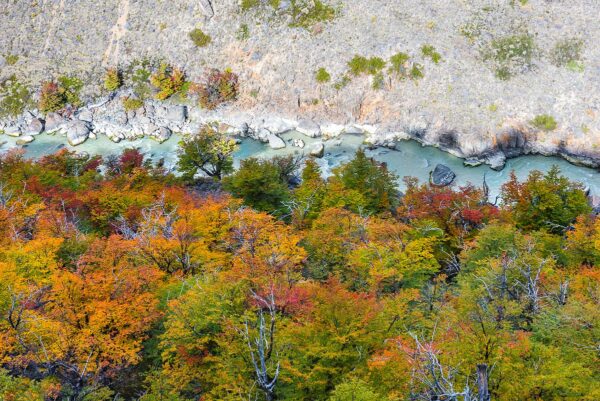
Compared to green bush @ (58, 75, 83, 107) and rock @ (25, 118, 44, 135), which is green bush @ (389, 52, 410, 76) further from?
rock @ (25, 118, 44, 135)

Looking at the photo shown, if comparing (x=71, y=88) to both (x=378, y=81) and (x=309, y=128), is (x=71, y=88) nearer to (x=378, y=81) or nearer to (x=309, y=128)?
Result: (x=309, y=128)

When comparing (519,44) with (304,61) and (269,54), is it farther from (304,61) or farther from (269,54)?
(269,54)

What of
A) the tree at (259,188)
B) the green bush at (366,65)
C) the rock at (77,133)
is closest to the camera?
the tree at (259,188)

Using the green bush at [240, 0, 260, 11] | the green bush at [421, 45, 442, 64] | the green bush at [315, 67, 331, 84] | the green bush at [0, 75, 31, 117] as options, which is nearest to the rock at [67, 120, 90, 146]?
the green bush at [0, 75, 31, 117]

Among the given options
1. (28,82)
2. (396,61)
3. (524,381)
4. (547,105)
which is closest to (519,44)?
(547,105)

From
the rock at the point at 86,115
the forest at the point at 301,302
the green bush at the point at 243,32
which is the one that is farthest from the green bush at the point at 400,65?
the rock at the point at 86,115

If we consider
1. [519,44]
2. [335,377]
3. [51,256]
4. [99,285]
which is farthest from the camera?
[519,44]

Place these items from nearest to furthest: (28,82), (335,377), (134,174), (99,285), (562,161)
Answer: (335,377) < (99,285) < (134,174) < (562,161) < (28,82)

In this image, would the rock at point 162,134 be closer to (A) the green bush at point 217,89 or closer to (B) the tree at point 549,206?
(A) the green bush at point 217,89
